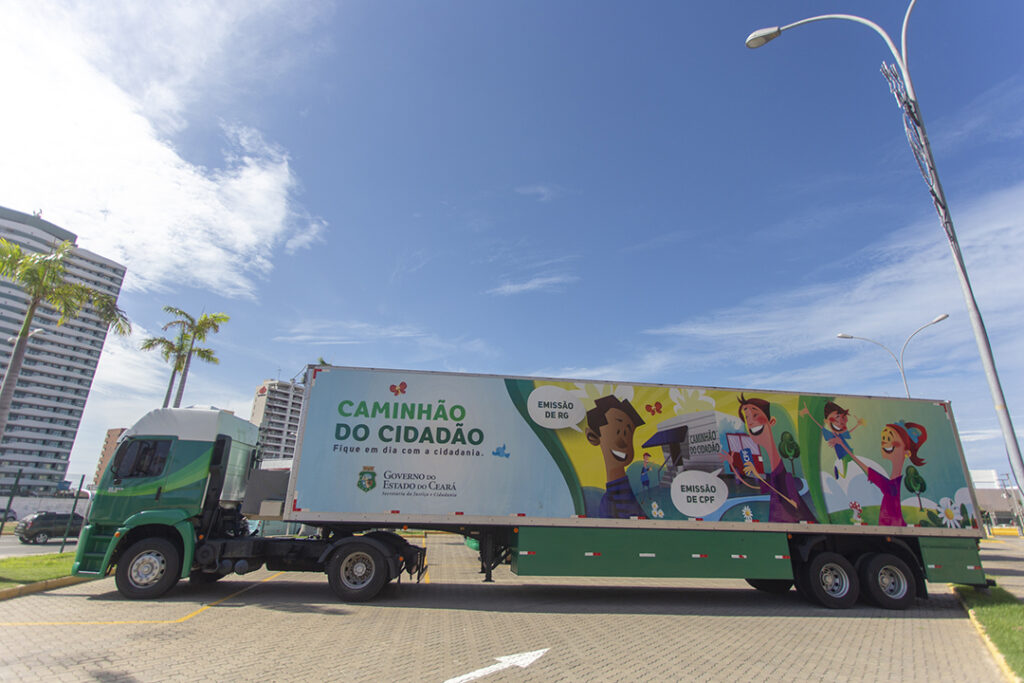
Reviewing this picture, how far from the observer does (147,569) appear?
30.1 feet

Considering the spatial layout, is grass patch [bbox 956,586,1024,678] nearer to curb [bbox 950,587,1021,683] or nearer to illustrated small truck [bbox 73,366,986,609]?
curb [bbox 950,587,1021,683]

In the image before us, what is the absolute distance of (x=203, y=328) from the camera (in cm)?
2717

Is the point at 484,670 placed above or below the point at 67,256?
below

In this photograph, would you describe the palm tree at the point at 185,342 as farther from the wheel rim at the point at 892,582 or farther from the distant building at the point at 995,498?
the distant building at the point at 995,498

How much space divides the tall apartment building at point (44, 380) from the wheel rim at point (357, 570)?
13529 centimetres

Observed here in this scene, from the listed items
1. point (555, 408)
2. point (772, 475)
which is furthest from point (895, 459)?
point (555, 408)

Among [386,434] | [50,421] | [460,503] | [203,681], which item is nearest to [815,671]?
[460,503]

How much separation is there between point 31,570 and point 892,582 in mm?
18355

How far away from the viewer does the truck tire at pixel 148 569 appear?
905 cm

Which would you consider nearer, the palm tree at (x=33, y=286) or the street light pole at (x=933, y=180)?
the street light pole at (x=933, y=180)

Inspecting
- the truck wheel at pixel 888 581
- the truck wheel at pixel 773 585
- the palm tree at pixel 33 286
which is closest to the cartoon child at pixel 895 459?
the truck wheel at pixel 888 581

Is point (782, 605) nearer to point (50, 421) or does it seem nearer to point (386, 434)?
point (386, 434)

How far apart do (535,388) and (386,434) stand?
3124mm

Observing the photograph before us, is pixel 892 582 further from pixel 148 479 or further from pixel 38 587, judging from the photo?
pixel 38 587
